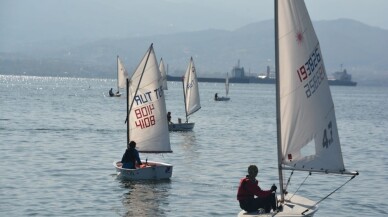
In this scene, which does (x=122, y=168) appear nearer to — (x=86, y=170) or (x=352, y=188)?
(x=86, y=170)

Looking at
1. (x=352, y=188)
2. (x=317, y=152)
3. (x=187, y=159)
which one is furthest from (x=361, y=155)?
(x=317, y=152)

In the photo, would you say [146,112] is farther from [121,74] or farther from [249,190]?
[121,74]

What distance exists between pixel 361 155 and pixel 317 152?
38608mm

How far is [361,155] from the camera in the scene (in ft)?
221

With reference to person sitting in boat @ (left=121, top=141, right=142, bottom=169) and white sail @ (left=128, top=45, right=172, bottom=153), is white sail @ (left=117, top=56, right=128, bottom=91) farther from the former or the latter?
person sitting in boat @ (left=121, top=141, right=142, bottom=169)

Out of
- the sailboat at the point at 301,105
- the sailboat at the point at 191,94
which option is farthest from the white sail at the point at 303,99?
the sailboat at the point at 191,94

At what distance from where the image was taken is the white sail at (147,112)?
49.4 m

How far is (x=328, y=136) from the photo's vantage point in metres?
30.1

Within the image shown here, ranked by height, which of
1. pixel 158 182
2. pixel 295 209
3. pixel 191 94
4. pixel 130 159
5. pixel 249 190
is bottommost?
pixel 158 182

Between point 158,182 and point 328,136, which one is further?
point 158,182

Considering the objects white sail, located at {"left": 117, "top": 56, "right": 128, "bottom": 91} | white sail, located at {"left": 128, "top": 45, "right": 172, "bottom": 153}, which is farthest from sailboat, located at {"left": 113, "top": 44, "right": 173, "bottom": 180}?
white sail, located at {"left": 117, "top": 56, "right": 128, "bottom": 91}

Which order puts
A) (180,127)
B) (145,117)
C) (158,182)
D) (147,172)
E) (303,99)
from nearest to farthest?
(303,99)
(147,172)
(158,182)
(145,117)
(180,127)

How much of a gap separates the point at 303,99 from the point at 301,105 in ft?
0.69

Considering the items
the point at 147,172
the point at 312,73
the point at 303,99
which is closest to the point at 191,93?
the point at 147,172
